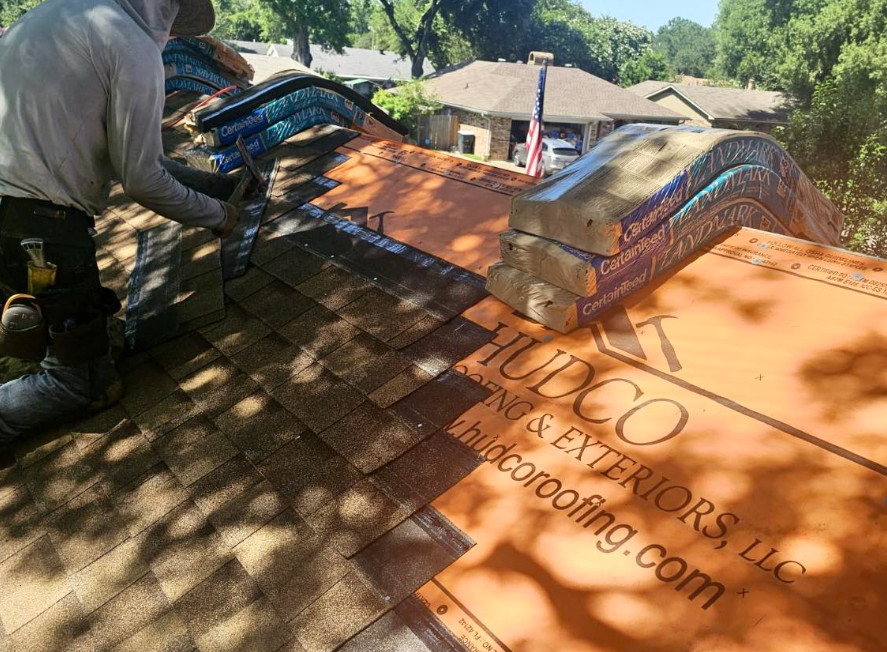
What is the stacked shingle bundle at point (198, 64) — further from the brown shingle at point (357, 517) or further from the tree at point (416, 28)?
the tree at point (416, 28)

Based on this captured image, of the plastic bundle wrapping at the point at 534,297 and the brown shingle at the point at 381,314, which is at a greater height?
the plastic bundle wrapping at the point at 534,297

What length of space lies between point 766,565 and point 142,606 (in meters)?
2.12

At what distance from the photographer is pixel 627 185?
3105 millimetres

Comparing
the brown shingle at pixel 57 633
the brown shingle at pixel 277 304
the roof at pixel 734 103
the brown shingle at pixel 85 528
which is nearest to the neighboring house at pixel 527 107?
the roof at pixel 734 103

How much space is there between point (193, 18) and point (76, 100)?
1208 millimetres

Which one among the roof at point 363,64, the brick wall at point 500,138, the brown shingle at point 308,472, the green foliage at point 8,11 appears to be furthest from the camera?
the roof at point 363,64

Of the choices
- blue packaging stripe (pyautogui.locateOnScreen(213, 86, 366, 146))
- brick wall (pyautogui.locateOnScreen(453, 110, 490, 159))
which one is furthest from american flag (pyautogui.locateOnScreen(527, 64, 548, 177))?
blue packaging stripe (pyautogui.locateOnScreen(213, 86, 366, 146))

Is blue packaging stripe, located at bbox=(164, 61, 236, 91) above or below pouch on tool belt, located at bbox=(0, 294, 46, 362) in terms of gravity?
above

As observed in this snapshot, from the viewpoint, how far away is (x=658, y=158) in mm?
3277

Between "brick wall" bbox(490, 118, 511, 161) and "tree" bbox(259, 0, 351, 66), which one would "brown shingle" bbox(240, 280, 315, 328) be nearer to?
"brick wall" bbox(490, 118, 511, 161)

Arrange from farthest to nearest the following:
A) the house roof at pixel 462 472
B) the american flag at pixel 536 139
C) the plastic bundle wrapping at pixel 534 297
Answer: the american flag at pixel 536 139 → the plastic bundle wrapping at pixel 534 297 → the house roof at pixel 462 472

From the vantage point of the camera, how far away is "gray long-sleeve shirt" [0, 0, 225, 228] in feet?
9.09

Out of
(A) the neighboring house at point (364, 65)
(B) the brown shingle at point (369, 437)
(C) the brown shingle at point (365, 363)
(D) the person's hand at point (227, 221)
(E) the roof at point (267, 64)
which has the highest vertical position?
(D) the person's hand at point (227, 221)

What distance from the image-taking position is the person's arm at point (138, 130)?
281cm
